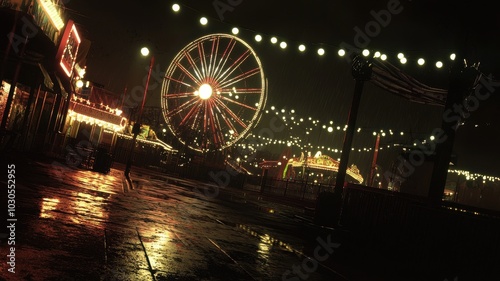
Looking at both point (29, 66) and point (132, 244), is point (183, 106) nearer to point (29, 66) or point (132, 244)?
point (29, 66)

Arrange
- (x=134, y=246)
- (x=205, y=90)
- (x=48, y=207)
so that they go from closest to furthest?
1. (x=134, y=246)
2. (x=48, y=207)
3. (x=205, y=90)

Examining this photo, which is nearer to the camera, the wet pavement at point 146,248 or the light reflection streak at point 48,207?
the wet pavement at point 146,248

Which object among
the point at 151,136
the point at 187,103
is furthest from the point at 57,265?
the point at 151,136

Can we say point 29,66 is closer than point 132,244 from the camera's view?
No

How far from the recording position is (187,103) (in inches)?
1090

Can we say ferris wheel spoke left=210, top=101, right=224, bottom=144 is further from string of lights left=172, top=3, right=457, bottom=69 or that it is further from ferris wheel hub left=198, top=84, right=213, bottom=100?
string of lights left=172, top=3, right=457, bottom=69

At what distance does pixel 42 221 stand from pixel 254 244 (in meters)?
3.25

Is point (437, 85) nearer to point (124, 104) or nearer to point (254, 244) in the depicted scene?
point (254, 244)

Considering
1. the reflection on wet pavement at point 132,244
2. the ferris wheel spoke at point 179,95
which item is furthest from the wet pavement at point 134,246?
the ferris wheel spoke at point 179,95

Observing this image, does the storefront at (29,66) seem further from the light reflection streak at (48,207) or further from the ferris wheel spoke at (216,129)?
the ferris wheel spoke at (216,129)

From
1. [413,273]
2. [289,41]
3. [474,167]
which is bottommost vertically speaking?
[413,273]

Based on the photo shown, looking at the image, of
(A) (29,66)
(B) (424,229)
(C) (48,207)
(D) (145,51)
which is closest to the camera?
(C) (48,207)

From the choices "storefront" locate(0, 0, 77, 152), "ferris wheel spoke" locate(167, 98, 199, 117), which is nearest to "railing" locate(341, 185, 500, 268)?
"storefront" locate(0, 0, 77, 152)

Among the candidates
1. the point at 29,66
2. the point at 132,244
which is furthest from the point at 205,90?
the point at 132,244
